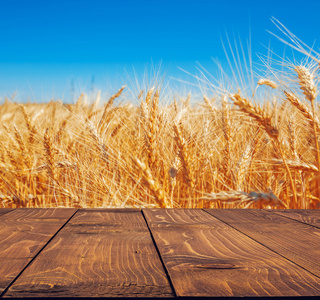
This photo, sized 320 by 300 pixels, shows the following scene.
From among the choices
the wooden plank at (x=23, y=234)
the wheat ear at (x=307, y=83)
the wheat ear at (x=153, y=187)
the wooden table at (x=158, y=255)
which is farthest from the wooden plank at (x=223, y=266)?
the wheat ear at (x=307, y=83)

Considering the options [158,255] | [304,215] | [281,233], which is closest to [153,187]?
[304,215]

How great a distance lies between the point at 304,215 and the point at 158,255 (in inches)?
29.7

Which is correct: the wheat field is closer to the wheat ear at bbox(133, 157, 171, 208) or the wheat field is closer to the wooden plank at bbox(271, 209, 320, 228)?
the wheat ear at bbox(133, 157, 171, 208)

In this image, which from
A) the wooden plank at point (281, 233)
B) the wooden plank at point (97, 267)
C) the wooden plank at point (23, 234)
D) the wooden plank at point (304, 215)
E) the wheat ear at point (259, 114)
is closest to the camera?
the wooden plank at point (97, 267)

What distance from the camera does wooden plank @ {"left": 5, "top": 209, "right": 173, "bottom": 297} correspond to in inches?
26.1

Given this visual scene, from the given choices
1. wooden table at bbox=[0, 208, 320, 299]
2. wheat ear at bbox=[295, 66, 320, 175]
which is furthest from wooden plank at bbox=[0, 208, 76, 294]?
→ wheat ear at bbox=[295, 66, 320, 175]

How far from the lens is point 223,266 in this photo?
79 centimetres

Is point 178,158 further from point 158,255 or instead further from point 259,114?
point 158,255

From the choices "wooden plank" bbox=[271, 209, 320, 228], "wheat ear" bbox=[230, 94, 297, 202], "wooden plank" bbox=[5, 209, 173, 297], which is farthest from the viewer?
"wheat ear" bbox=[230, 94, 297, 202]

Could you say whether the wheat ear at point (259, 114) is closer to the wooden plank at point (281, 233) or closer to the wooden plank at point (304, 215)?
the wooden plank at point (304, 215)

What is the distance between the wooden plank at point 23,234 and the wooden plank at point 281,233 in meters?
0.56

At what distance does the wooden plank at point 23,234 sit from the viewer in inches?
30.7

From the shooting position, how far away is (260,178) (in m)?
2.67

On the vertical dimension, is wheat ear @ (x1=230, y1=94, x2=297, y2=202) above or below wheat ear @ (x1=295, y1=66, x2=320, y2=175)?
below
